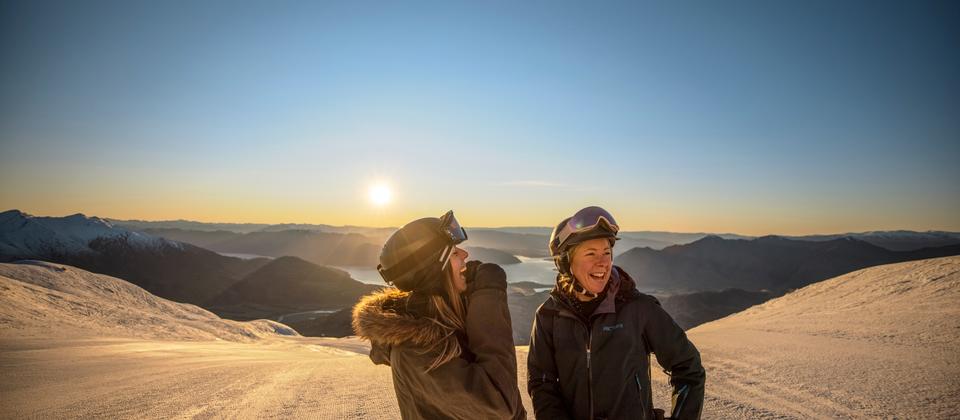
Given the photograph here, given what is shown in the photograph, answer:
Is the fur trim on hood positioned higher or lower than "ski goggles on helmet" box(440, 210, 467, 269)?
lower

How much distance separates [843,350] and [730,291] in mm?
86545

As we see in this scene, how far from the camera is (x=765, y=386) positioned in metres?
7.01

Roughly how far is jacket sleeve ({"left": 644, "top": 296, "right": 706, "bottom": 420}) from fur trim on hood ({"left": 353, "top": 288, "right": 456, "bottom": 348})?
1448mm

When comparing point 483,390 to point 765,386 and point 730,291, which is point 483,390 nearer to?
point 765,386

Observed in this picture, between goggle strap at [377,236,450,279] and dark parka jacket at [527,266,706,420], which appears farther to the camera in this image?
dark parka jacket at [527,266,706,420]

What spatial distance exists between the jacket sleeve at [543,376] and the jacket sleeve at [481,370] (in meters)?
0.85

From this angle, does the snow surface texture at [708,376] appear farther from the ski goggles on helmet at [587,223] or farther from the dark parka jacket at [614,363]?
the ski goggles on helmet at [587,223]

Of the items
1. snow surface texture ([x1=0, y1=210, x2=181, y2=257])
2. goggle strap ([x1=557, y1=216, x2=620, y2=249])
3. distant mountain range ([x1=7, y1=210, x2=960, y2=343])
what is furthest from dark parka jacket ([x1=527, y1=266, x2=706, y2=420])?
snow surface texture ([x1=0, y1=210, x2=181, y2=257])

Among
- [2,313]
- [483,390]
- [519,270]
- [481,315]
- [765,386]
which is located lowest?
[519,270]

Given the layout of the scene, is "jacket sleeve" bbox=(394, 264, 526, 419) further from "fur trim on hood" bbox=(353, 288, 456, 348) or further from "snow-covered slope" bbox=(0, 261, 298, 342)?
"snow-covered slope" bbox=(0, 261, 298, 342)

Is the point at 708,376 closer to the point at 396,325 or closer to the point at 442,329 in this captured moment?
the point at 442,329

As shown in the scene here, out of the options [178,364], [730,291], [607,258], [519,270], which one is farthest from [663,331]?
[519,270]

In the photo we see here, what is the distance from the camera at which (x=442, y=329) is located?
204 centimetres

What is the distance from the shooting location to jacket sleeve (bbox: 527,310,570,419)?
2.80 meters
